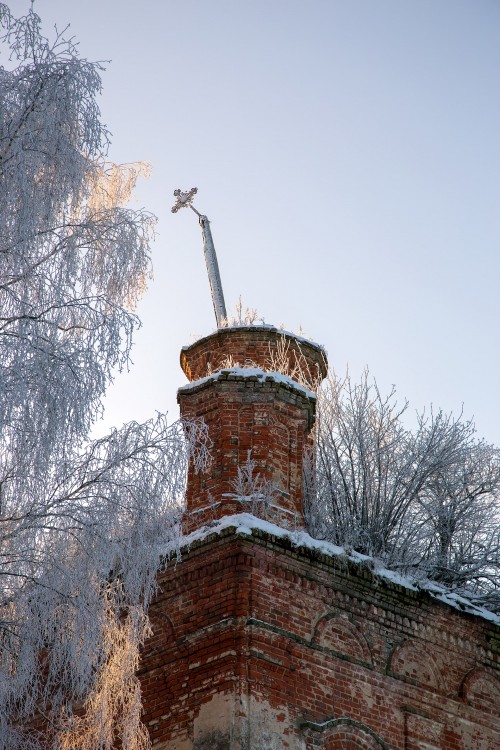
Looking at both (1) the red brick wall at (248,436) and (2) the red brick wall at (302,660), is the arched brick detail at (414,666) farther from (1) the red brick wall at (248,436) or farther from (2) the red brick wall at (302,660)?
Answer: (1) the red brick wall at (248,436)

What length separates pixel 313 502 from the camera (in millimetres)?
15422

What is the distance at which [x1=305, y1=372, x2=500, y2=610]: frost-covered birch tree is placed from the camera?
15617 mm

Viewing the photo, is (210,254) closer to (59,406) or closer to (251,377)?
(251,377)

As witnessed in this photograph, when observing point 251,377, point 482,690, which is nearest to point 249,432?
point 251,377

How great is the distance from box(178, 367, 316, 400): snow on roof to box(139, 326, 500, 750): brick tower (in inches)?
0.8

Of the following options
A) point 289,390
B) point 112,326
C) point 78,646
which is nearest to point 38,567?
point 78,646

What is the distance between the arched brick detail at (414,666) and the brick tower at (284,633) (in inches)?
0.6

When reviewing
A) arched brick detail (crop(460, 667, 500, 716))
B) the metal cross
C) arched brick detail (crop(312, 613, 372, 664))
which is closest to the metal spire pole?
the metal cross

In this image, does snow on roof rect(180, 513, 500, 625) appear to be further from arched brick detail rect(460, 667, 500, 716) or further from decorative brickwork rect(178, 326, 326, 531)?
arched brick detail rect(460, 667, 500, 716)

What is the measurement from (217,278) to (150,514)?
884cm

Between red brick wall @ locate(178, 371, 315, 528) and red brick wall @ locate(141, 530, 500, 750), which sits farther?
red brick wall @ locate(178, 371, 315, 528)

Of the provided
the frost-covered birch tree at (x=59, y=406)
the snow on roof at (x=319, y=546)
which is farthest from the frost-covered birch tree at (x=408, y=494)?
the frost-covered birch tree at (x=59, y=406)

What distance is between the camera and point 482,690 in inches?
580

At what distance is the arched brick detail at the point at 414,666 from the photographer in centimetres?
1404
